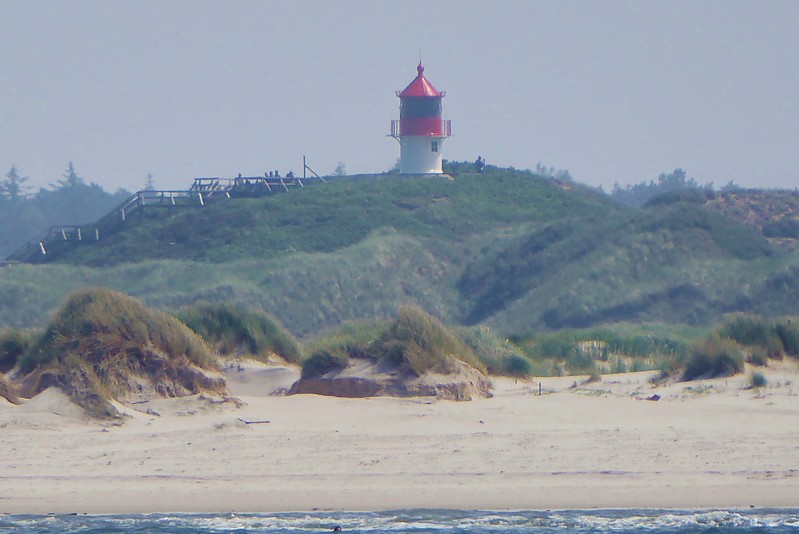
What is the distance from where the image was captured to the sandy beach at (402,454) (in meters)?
10.4

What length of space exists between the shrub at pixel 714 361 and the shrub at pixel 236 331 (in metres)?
4.95

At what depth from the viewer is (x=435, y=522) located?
9.85 metres

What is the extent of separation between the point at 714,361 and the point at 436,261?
88.7ft

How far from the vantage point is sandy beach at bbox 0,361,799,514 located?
34.0 feet

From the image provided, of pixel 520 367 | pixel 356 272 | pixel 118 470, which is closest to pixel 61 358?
pixel 118 470

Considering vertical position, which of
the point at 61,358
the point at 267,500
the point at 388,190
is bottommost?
the point at 267,500

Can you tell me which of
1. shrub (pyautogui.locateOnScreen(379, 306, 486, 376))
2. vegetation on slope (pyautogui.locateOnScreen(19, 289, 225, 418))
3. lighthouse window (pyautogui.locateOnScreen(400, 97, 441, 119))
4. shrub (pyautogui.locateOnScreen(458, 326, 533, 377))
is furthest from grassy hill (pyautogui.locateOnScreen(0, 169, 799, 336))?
vegetation on slope (pyautogui.locateOnScreen(19, 289, 225, 418))

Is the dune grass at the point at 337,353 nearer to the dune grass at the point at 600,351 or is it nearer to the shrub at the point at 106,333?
the shrub at the point at 106,333

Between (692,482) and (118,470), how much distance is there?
15.3 feet

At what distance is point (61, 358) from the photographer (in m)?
13.6

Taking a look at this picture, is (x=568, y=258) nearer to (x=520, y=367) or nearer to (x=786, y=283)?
(x=786, y=283)

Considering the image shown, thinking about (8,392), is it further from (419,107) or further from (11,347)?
(419,107)

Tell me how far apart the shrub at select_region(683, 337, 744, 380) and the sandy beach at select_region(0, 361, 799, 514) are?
1.27 meters

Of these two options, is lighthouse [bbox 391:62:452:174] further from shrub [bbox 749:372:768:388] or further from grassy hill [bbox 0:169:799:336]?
shrub [bbox 749:372:768:388]
